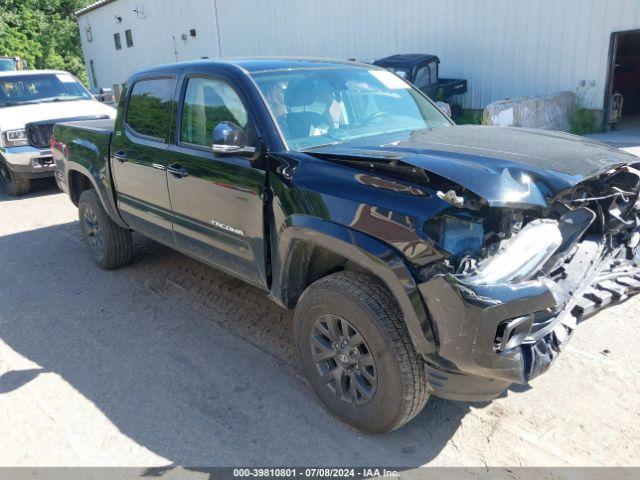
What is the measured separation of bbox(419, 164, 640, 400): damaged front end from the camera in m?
2.21

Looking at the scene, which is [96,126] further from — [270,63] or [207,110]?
[270,63]

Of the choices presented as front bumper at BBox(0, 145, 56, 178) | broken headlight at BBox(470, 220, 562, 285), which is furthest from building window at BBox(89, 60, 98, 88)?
broken headlight at BBox(470, 220, 562, 285)

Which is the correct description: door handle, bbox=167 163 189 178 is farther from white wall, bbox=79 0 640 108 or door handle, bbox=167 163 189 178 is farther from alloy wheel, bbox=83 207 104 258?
white wall, bbox=79 0 640 108

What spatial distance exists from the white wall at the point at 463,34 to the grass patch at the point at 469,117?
267 mm

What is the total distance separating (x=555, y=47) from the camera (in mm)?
12188

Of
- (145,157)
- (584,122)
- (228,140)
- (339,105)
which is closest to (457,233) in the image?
(228,140)

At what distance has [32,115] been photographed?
8.90 metres

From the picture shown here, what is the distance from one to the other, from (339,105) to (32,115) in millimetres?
7287

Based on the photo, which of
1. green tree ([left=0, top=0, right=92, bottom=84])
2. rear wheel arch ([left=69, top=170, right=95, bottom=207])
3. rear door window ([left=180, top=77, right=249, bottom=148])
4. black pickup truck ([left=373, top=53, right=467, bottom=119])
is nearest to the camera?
rear door window ([left=180, top=77, right=249, bottom=148])

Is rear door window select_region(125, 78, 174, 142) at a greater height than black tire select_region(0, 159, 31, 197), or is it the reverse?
rear door window select_region(125, 78, 174, 142)

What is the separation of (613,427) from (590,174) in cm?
133

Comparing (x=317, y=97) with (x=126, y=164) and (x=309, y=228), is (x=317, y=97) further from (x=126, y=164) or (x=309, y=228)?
(x=126, y=164)

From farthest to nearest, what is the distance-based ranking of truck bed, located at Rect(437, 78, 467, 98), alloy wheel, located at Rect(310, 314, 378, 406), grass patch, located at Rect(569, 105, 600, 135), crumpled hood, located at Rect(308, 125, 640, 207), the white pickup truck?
truck bed, located at Rect(437, 78, 467, 98) < grass patch, located at Rect(569, 105, 600, 135) < the white pickup truck < alloy wheel, located at Rect(310, 314, 378, 406) < crumpled hood, located at Rect(308, 125, 640, 207)

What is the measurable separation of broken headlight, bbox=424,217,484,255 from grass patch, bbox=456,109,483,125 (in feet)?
38.9
